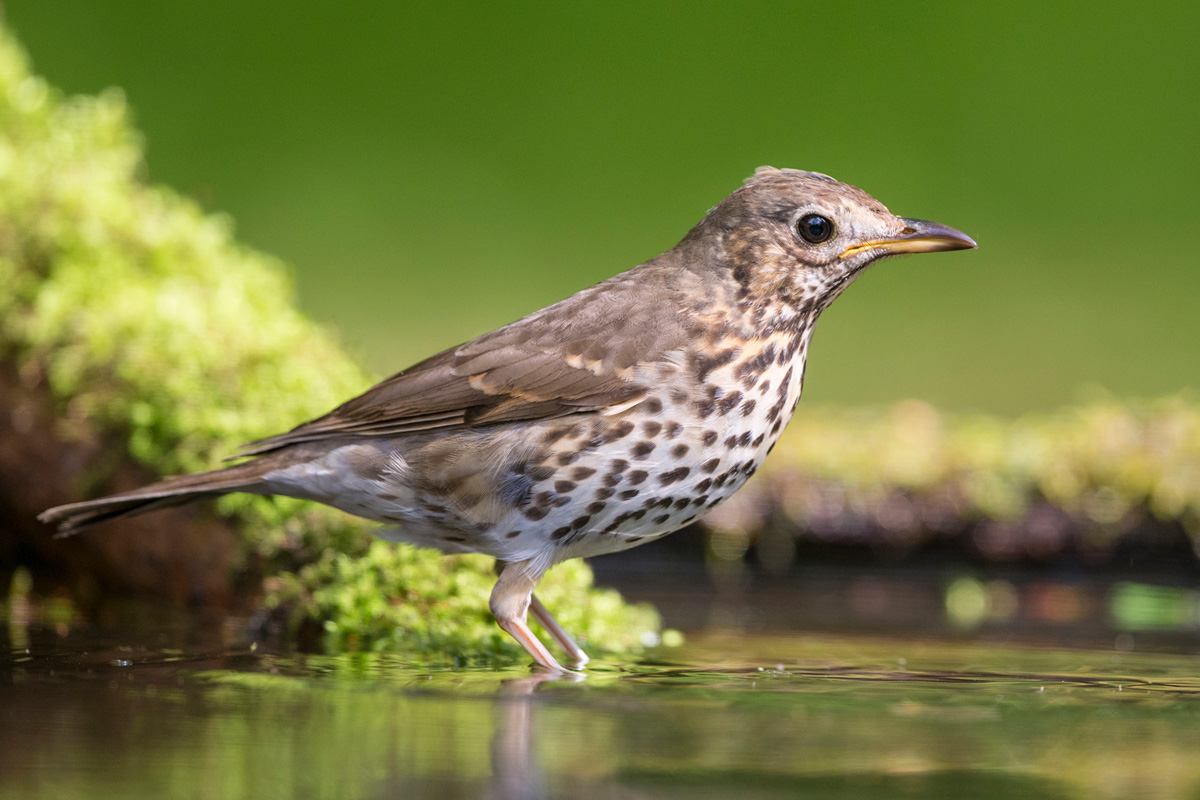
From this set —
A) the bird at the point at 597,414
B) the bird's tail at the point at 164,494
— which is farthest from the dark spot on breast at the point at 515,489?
the bird's tail at the point at 164,494

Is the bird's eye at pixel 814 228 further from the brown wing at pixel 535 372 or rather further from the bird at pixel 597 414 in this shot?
the brown wing at pixel 535 372

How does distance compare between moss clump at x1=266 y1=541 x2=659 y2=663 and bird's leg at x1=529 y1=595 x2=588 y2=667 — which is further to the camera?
moss clump at x1=266 y1=541 x2=659 y2=663

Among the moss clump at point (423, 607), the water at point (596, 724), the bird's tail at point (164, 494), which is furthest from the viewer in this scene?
the moss clump at point (423, 607)

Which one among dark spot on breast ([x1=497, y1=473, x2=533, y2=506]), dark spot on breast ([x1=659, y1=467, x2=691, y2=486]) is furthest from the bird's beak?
dark spot on breast ([x1=497, y1=473, x2=533, y2=506])

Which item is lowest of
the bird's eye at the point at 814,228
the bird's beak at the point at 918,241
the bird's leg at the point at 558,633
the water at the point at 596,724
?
the water at the point at 596,724

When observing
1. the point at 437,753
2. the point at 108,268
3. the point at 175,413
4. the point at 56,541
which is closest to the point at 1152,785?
the point at 437,753

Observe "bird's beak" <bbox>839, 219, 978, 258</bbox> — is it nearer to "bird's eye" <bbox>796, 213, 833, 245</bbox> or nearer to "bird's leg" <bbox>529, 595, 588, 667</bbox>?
"bird's eye" <bbox>796, 213, 833, 245</bbox>

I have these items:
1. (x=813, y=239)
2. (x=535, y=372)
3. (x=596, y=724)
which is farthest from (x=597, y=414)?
(x=596, y=724)

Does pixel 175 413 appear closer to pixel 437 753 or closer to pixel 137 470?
pixel 137 470
